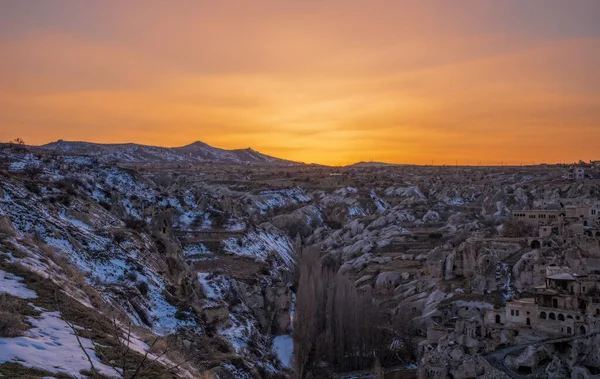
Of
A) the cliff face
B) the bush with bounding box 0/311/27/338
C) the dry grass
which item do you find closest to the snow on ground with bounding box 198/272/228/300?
the cliff face

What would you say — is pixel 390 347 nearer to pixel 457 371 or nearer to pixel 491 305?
pixel 491 305

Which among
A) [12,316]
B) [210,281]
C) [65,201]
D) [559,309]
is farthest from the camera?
[210,281]

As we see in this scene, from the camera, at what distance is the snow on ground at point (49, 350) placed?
9195 millimetres

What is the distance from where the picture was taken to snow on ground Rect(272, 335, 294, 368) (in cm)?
3310

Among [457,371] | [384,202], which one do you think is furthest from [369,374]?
[384,202]

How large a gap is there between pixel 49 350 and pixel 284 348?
2682 centimetres

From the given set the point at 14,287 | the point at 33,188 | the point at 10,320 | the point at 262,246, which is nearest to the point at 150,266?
the point at 33,188

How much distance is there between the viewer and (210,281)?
3666cm

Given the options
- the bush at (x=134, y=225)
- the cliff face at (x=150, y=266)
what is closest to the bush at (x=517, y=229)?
the cliff face at (x=150, y=266)

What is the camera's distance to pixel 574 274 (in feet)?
111

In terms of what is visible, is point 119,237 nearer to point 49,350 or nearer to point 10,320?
point 10,320

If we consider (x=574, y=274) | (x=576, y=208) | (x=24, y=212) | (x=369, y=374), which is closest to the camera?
(x=24, y=212)

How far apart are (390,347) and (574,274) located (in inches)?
488

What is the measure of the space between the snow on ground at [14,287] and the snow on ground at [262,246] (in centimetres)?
3641
